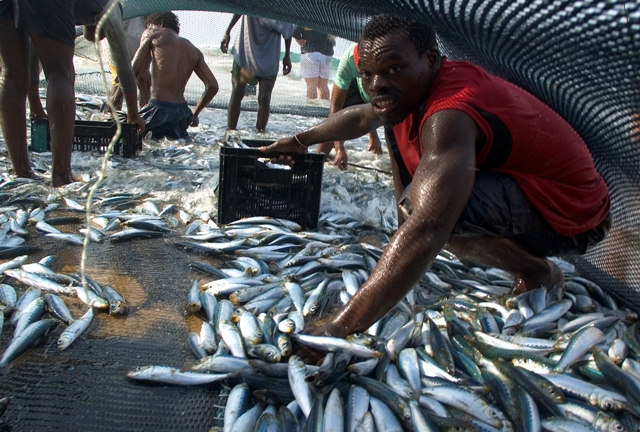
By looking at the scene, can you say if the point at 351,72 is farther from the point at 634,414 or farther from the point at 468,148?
the point at 634,414

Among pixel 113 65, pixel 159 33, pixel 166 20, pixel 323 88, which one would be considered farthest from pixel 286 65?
pixel 323 88

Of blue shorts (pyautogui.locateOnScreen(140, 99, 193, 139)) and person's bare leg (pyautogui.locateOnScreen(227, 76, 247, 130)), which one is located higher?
person's bare leg (pyautogui.locateOnScreen(227, 76, 247, 130))

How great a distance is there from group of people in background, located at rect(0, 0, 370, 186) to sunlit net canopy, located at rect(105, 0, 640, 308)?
2.00 meters

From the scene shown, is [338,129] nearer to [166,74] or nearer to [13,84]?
[13,84]

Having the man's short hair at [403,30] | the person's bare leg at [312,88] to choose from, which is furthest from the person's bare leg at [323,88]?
the man's short hair at [403,30]

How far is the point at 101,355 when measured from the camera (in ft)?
7.62

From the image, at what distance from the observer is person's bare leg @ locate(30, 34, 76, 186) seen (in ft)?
14.7

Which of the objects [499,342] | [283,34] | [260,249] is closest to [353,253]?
[260,249]

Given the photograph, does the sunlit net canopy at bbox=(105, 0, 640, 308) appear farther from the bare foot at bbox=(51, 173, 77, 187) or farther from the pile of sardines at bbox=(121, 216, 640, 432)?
the bare foot at bbox=(51, 173, 77, 187)

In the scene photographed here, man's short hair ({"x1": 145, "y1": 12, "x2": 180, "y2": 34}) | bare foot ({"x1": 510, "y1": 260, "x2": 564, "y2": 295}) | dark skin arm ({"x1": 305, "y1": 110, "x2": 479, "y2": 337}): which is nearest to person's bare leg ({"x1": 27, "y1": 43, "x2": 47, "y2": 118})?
man's short hair ({"x1": 145, "y1": 12, "x2": 180, "y2": 34})

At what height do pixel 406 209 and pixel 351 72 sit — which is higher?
pixel 351 72

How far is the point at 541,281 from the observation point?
3143 millimetres

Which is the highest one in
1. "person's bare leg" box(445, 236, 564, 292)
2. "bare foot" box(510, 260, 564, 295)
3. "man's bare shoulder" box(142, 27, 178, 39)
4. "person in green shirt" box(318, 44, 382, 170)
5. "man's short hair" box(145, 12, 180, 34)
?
"man's short hair" box(145, 12, 180, 34)

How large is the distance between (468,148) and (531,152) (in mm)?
666
